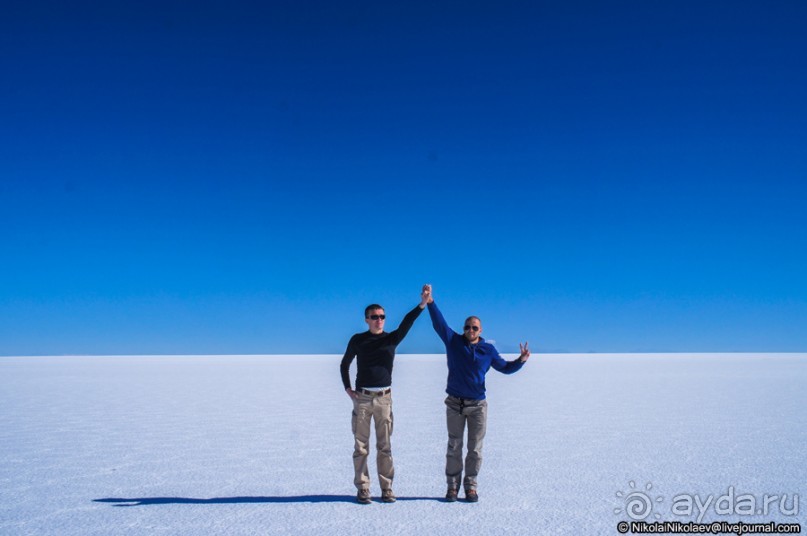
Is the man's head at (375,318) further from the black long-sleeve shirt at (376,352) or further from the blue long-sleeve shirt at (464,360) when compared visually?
the blue long-sleeve shirt at (464,360)

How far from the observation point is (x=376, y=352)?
4574 millimetres

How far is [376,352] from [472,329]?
800 mm

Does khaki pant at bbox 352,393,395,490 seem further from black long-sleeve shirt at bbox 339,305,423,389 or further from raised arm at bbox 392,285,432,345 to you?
raised arm at bbox 392,285,432,345

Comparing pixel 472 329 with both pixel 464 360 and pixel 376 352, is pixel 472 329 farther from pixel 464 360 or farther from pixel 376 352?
pixel 376 352

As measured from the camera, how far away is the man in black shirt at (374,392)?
14.9 ft

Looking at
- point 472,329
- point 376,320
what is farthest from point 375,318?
point 472,329

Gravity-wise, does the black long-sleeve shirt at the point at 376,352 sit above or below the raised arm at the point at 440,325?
below

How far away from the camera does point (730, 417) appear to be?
29.8ft

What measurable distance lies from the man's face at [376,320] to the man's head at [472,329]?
2.25 ft

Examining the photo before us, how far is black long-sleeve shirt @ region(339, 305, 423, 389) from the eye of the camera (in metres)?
4.54

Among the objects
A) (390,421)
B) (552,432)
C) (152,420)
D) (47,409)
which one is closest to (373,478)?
(390,421)

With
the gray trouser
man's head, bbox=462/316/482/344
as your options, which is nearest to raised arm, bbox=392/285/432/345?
man's head, bbox=462/316/482/344

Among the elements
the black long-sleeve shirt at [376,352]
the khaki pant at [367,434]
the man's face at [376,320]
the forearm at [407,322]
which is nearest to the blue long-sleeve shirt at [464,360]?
the forearm at [407,322]

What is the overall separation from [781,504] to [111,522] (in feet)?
17.1
